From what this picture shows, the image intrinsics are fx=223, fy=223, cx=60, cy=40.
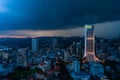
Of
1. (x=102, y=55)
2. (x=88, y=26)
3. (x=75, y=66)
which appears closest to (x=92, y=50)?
(x=102, y=55)

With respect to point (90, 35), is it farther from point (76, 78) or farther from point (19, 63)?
point (76, 78)

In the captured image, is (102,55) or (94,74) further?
(102,55)

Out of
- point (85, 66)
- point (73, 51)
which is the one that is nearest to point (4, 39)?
point (73, 51)

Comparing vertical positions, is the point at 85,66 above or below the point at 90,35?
below

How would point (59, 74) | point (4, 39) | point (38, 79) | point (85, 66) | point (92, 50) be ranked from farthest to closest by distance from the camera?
point (4, 39), point (92, 50), point (85, 66), point (59, 74), point (38, 79)

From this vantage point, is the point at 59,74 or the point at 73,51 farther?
the point at 73,51

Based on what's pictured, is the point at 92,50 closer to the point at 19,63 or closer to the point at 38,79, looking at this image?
the point at 19,63

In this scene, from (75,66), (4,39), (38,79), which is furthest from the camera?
(4,39)

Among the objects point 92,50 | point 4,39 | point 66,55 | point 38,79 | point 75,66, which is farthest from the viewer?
point 4,39

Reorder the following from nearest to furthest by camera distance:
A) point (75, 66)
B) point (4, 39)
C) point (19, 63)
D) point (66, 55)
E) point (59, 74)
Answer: point (59, 74) → point (75, 66) → point (19, 63) → point (66, 55) → point (4, 39)

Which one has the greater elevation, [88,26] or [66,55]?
[88,26]
